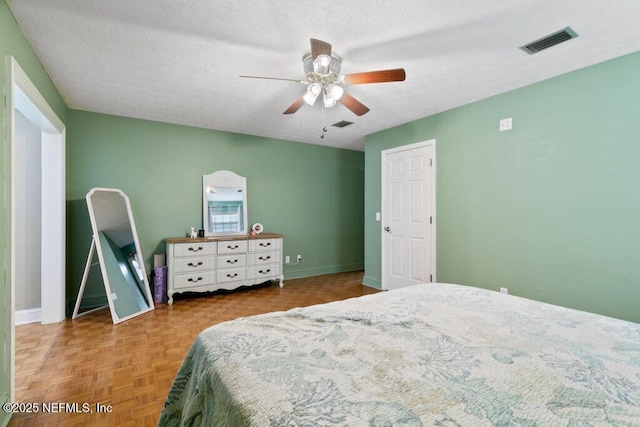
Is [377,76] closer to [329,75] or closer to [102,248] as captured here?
[329,75]

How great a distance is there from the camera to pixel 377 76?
6.71ft

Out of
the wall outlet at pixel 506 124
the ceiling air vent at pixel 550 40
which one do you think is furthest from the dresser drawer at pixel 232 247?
the ceiling air vent at pixel 550 40

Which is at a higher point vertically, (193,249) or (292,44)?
(292,44)

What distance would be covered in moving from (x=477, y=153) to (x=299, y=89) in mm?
2085

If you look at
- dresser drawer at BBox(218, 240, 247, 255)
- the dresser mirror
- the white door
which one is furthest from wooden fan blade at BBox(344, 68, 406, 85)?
the dresser mirror

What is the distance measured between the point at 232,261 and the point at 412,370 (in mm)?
3493

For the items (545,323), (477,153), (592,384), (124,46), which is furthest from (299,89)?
(592,384)

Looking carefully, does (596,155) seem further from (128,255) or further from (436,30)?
(128,255)

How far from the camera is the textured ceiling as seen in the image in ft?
5.83

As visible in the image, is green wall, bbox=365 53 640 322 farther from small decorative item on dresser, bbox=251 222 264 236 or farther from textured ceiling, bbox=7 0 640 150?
small decorative item on dresser, bbox=251 222 264 236

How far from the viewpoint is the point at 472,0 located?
1706 millimetres

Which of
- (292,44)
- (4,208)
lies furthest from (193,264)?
(292,44)

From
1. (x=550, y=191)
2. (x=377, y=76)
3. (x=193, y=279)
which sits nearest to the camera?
(x=377, y=76)

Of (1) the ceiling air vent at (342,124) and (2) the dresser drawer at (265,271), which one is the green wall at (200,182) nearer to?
(2) the dresser drawer at (265,271)
